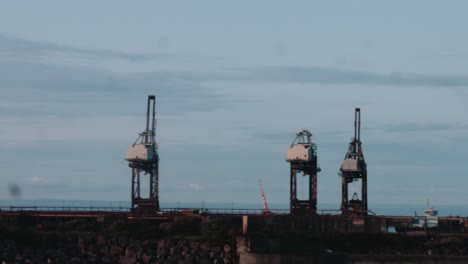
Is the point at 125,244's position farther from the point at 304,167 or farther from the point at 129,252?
the point at 304,167

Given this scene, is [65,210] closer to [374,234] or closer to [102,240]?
[102,240]

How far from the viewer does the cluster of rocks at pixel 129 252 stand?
72.8 m

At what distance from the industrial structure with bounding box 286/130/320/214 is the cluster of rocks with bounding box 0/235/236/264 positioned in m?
32.7

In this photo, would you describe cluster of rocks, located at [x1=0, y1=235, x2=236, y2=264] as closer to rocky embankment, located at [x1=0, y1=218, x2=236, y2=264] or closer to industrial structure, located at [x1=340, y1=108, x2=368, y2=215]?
rocky embankment, located at [x1=0, y1=218, x2=236, y2=264]

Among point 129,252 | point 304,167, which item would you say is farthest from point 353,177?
point 129,252

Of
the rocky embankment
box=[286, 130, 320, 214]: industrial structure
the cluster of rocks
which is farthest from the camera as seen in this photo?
box=[286, 130, 320, 214]: industrial structure

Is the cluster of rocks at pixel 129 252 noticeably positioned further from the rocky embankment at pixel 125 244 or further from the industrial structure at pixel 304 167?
the industrial structure at pixel 304 167

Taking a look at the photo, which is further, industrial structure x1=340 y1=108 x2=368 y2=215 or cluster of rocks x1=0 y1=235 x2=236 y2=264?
industrial structure x1=340 y1=108 x2=368 y2=215

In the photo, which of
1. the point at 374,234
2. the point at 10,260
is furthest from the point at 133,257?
the point at 374,234

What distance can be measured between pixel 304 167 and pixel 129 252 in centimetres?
3681

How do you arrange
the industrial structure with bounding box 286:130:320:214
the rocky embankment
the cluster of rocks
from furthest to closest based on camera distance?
the industrial structure with bounding box 286:130:320:214 < the rocky embankment < the cluster of rocks

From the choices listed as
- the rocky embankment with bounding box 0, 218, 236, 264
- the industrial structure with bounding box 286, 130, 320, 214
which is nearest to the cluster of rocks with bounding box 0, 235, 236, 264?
the rocky embankment with bounding box 0, 218, 236, 264

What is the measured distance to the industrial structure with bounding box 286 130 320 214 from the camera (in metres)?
107

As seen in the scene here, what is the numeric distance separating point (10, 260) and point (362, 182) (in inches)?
1899
